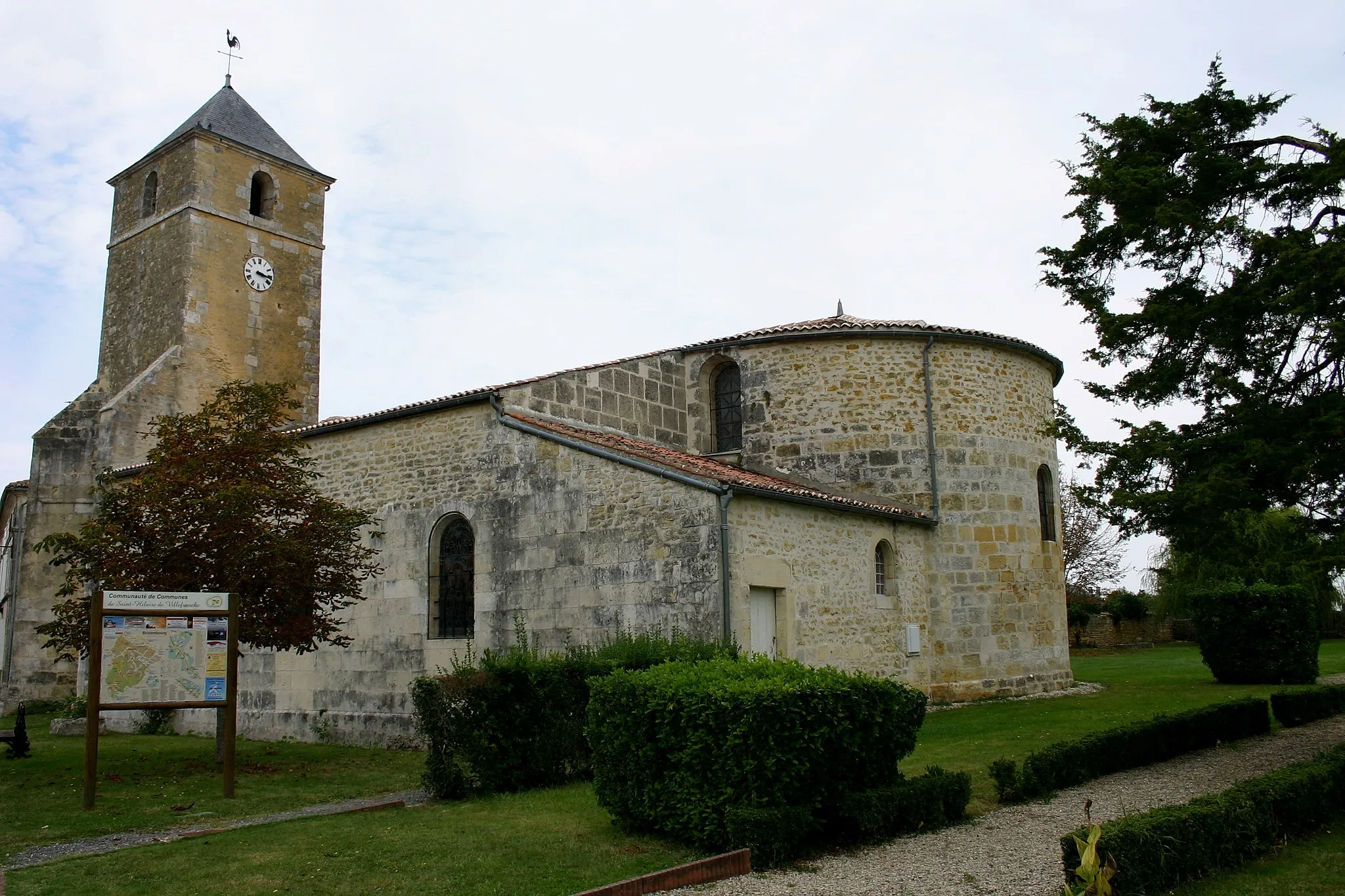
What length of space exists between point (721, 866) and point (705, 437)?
1200 cm

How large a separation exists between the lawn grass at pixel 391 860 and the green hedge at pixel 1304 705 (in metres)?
9.34

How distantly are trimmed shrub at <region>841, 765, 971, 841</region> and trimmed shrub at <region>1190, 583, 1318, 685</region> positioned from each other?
40.8 ft

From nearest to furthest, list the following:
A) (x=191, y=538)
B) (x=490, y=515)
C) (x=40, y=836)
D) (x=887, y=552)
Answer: (x=40, y=836) → (x=191, y=538) → (x=490, y=515) → (x=887, y=552)

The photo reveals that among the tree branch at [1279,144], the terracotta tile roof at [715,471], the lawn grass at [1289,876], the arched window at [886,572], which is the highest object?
the tree branch at [1279,144]

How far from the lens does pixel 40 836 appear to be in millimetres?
9195

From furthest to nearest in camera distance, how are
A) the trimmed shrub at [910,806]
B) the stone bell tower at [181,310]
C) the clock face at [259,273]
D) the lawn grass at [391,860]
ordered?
the clock face at [259,273] → the stone bell tower at [181,310] → the trimmed shrub at [910,806] → the lawn grass at [391,860]

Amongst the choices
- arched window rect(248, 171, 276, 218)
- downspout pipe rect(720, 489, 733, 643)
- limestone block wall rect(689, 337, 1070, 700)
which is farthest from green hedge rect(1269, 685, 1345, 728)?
arched window rect(248, 171, 276, 218)

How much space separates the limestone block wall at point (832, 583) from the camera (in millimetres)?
13164

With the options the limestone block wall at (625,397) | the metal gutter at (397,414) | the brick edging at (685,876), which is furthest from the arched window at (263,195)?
the brick edging at (685,876)

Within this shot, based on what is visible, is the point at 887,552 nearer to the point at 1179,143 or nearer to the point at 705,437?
the point at 705,437

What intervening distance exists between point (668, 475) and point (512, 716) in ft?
12.5

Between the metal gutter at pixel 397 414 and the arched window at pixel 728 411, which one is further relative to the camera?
the arched window at pixel 728 411

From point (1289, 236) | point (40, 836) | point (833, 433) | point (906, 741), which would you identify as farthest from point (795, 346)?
point (40, 836)

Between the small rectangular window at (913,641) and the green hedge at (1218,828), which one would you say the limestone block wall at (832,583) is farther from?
the green hedge at (1218,828)
